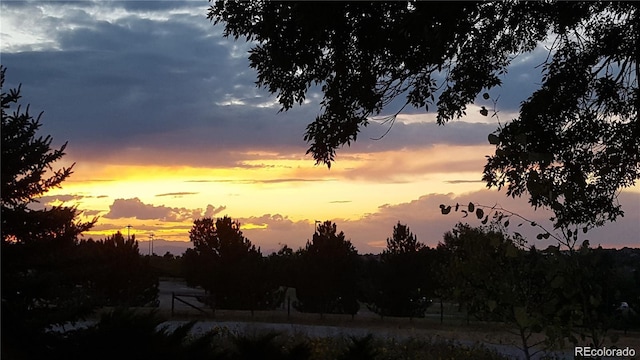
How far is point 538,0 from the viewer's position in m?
10.0

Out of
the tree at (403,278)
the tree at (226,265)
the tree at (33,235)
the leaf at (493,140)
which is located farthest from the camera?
the tree at (226,265)

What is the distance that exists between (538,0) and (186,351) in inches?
266

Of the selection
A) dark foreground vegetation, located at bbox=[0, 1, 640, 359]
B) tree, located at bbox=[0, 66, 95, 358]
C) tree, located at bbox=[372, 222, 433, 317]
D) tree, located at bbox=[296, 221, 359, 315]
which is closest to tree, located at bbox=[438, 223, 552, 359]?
dark foreground vegetation, located at bbox=[0, 1, 640, 359]

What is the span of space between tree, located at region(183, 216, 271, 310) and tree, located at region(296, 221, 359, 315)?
2.18 m

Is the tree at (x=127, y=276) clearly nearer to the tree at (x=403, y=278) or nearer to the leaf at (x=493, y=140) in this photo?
the tree at (x=403, y=278)

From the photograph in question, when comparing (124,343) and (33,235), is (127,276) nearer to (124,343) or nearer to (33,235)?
(33,235)

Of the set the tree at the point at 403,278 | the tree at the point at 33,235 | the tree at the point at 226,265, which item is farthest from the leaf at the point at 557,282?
the tree at the point at 226,265

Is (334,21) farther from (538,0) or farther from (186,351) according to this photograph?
(186,351)

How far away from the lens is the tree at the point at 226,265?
34781mm

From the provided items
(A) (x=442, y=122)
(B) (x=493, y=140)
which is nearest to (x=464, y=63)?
(A) (x=442, y=122)

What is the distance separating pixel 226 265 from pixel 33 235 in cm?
2185

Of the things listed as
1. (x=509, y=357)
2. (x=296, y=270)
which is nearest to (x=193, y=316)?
→ (x=296, y=270)

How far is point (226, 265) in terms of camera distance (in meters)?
34.6

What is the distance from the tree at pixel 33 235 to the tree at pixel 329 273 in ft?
69.2
